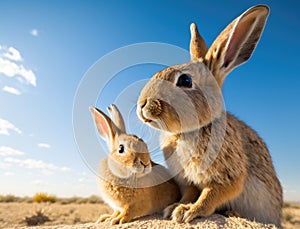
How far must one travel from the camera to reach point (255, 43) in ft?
14.4

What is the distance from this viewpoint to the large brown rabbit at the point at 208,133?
3.85 m

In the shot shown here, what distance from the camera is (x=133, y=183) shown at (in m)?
4.23

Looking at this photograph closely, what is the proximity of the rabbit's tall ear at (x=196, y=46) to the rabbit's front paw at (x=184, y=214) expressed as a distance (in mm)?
2133

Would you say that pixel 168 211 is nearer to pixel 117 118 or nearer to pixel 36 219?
pixel 117 118

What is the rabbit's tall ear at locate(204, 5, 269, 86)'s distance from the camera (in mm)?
4188

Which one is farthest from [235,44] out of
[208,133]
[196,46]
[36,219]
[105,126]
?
[36,219]

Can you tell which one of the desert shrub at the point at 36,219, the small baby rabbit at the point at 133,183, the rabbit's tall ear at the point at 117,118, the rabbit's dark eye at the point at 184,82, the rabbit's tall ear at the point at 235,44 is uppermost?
the rabbit's tall ear at the point at 235,44

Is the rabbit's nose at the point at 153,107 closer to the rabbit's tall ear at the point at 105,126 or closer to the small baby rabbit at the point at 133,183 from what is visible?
the small baby rabbit at the point at 133,183

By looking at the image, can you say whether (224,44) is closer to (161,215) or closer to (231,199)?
(231,199)

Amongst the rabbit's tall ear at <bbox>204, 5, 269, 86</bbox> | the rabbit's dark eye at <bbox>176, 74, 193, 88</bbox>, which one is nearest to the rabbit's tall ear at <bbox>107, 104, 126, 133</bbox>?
the rabbit's dark eye at <bbox>176, 74, 193, 88</bbox>

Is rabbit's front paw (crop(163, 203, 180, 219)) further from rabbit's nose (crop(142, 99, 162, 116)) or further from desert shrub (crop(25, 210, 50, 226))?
desert shrub (crop(25, 210, 50, 226))

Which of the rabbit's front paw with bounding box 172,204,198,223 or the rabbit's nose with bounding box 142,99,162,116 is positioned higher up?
the rabbit's nose with bounding box 142,99,162,116

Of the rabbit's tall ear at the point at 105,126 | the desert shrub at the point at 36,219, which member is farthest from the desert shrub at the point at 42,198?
the rabbit's tall ear at the point at 105,126

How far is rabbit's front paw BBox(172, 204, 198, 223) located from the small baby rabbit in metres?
0.53
